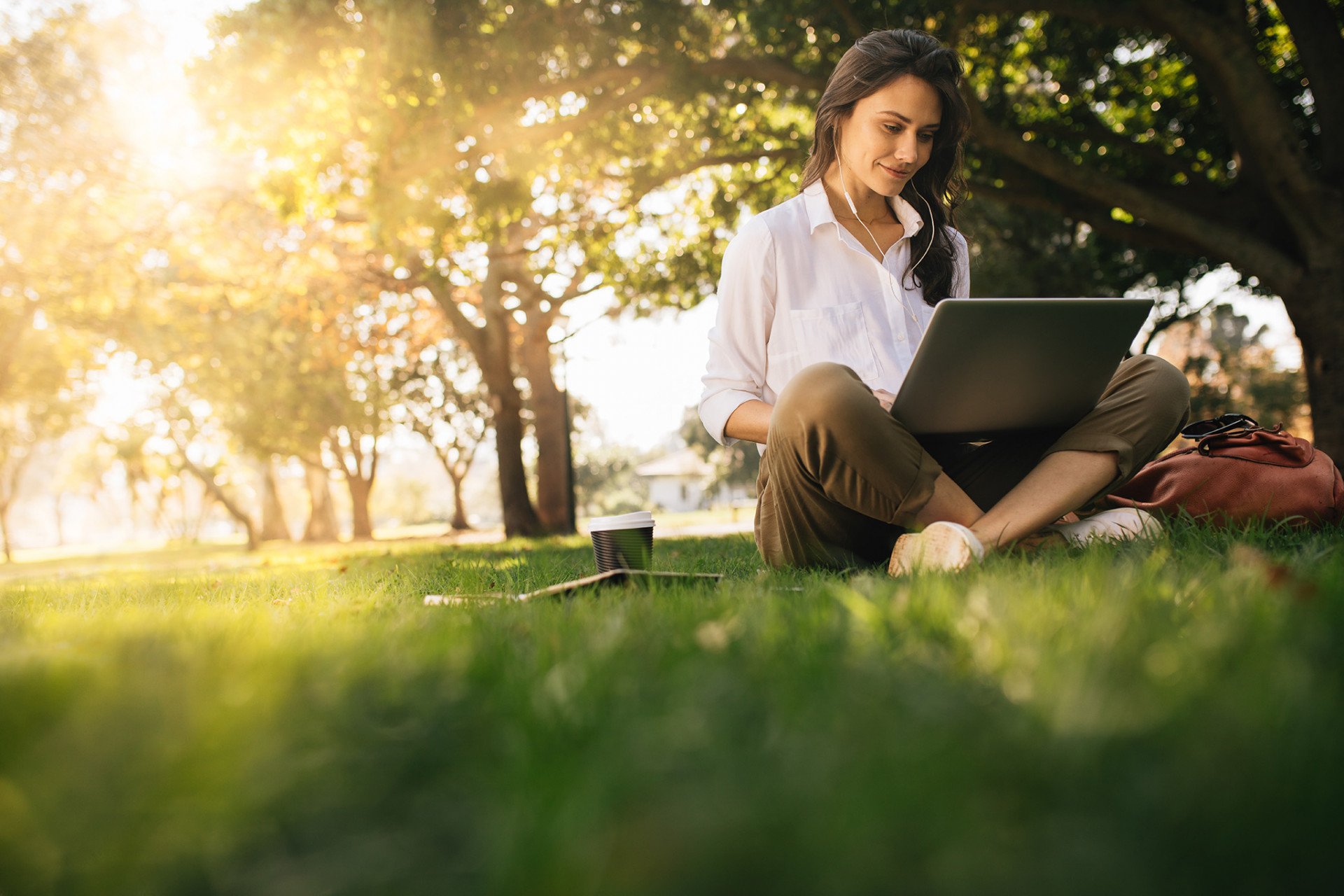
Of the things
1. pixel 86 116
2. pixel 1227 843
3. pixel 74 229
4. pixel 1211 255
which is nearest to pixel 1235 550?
pixel 1227 843

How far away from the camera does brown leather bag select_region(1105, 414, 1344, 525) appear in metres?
3.36

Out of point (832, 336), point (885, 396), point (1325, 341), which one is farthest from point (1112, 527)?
point (1325, 341)

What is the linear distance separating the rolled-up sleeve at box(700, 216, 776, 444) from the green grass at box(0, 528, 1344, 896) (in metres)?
1.88

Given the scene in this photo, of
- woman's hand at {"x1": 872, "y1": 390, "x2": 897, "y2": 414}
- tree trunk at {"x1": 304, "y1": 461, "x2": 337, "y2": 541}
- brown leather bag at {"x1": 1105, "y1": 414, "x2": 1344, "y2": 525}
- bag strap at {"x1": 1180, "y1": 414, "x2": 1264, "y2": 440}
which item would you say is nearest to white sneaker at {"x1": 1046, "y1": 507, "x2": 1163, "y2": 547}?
brown leather bag at {"x1": 1105, "y1": 414, "x2": 1344, "y2": 525}

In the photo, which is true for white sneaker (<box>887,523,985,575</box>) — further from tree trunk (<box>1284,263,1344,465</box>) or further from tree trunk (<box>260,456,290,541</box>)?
tree trunk (<box>260,456,290,541</box>)

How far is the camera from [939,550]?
8.34 ft

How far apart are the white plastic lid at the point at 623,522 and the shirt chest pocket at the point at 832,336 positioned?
3.00 feet

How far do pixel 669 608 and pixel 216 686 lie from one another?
0.92m

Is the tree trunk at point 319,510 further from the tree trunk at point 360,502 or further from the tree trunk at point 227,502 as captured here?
the tree trunk at point 227,502

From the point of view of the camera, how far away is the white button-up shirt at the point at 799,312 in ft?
11.5

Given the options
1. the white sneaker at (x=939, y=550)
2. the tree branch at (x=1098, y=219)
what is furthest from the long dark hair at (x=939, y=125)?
the tree branch at (x=1098, y=219)

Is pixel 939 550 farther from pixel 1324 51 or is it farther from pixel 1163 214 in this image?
pixel 1324 51

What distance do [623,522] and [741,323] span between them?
3.10 ft

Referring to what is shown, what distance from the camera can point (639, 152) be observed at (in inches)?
428
